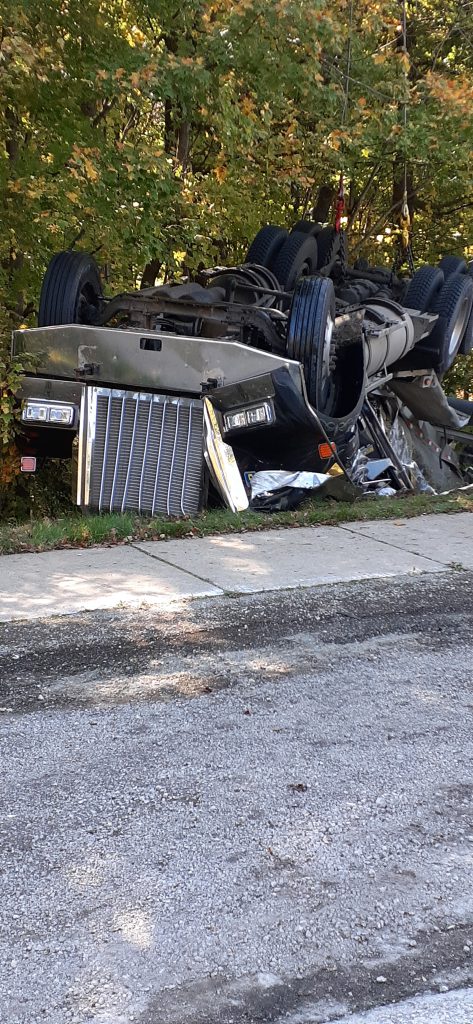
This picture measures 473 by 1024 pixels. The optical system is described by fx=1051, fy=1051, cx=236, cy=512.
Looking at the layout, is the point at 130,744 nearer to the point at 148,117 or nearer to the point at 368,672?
the point at 368,672

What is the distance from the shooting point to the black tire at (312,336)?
8195 mm

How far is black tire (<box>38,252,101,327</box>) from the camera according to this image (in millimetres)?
8680

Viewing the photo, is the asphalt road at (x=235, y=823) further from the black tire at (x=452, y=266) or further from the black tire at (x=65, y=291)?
the black tire at (x=452, y=266)

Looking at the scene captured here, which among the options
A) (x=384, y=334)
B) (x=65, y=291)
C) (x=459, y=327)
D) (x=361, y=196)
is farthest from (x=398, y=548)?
(x=361, y=196)

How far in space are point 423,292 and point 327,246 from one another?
120cm

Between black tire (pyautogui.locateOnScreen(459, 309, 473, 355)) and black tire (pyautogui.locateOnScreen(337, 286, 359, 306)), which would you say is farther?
black tire (pyautogui.locateOnScreen(459, 309, 473, 355))

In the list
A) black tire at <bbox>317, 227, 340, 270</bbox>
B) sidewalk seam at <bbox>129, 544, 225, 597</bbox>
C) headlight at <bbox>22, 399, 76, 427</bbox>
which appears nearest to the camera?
sidewalk seam at <bbox>129, 544, 225, 597</bbox>

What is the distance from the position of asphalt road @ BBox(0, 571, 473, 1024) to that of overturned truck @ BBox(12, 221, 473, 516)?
2850mm

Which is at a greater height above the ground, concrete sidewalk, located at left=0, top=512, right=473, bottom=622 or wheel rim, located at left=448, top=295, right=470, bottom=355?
wheel rim, located at left=448, top=295, right=470, bottom=355

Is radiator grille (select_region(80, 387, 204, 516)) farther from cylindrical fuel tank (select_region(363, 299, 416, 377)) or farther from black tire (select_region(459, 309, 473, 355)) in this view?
black tire (select_region(459, 309, 473, 355))

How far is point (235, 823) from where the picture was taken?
10.8ft

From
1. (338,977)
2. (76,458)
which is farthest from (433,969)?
(76,458)

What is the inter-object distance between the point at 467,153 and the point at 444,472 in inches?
185

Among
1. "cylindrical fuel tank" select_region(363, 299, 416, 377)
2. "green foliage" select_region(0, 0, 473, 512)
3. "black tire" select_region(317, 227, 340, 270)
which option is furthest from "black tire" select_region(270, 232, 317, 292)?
"green foliage" select_region(0, 0, 473, 512)
